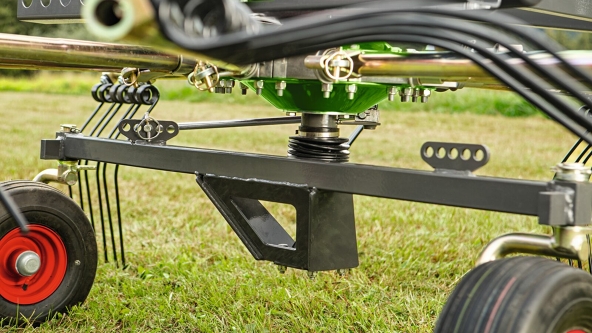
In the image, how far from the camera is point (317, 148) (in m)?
1.63

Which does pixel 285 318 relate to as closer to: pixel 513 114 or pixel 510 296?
pixel 510 296

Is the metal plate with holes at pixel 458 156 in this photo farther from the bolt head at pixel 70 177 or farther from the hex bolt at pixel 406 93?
the bolt head at pixel 70 177

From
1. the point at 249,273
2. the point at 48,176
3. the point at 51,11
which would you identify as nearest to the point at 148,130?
the point at 51,11

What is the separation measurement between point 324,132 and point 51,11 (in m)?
0.74

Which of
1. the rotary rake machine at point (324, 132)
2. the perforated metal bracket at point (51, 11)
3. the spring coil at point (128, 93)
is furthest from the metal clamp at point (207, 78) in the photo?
the spring coil at point (128, 93)

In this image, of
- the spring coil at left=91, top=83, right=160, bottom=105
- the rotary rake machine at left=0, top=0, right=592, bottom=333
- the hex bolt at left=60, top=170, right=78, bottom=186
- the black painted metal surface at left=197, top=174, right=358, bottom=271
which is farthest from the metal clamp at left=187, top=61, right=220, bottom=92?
the hex bolt at left=60, top=170, right=78, bottom=186

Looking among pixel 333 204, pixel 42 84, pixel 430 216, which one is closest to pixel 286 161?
pixel 333 204

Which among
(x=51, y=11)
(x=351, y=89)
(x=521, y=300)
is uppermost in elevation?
(x=51, y=11)

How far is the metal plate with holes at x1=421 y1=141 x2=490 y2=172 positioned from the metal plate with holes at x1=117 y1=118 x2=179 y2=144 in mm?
745

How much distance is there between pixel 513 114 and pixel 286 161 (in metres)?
8.90

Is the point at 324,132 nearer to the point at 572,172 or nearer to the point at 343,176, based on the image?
the point at 343,176

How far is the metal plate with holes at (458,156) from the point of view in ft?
3.97

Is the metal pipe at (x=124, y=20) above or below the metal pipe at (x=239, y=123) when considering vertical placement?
above

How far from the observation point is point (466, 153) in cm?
124
